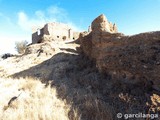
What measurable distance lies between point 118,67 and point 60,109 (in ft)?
8.94

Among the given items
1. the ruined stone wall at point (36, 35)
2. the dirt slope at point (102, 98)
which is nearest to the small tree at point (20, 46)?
the ruined stone wall at point (36, 35)

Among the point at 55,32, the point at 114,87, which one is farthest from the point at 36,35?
the point at 114,87

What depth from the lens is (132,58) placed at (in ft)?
17.9

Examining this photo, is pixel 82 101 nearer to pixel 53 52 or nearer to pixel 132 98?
pixel 132 98

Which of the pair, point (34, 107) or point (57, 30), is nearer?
point (34, 107)

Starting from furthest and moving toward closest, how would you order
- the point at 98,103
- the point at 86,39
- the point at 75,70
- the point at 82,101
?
the point at 86,39 → the point at 75,70 → the point at 82,101 → the point at 98,103

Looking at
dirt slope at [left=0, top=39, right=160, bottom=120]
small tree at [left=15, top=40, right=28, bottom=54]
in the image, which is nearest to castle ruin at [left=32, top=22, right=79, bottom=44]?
small tree at [left=15, top=40, right=28, bottom=54]

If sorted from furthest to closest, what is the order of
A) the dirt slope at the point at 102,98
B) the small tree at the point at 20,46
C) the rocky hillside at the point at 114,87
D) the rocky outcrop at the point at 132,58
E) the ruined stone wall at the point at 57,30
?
the small tree at the point at 20,46 < the ruined stone wall at the point at 57,30 < the rocky outcrop at the point at 132,58 < the rocky hillside at the point at 114,87 < the dirt slope at the point at 102,98

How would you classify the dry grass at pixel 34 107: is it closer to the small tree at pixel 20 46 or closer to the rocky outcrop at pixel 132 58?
the rocky outcrop at pixel 132 58

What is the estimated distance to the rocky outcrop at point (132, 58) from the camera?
4758 mm

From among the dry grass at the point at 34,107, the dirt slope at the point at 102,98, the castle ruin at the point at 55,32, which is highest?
the castle ruin at the point at 55,32

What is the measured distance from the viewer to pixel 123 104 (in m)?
4.54

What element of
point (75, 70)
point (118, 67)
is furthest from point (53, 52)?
point (118, 67)

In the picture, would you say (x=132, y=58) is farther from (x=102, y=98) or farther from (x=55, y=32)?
(x=55, y=32)
